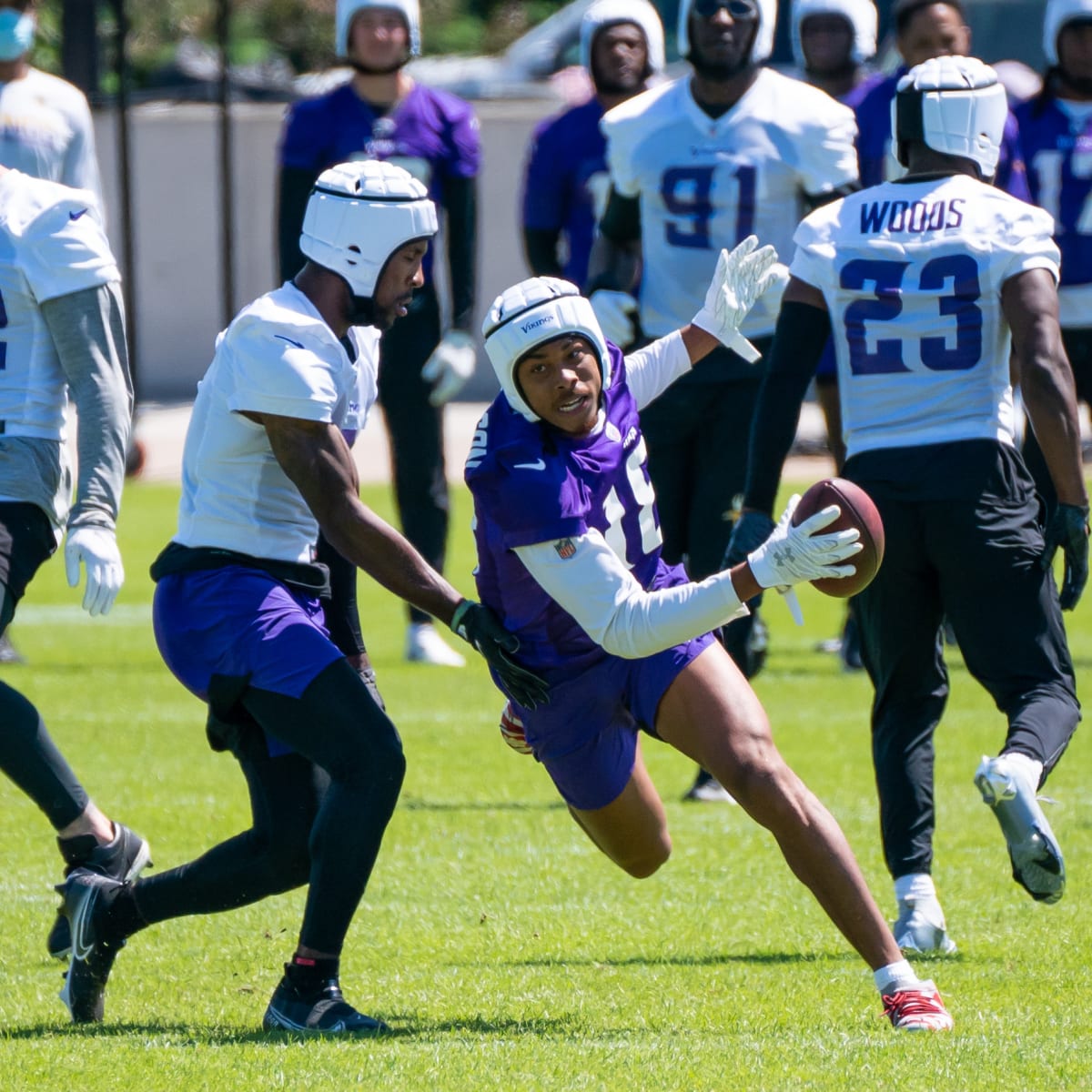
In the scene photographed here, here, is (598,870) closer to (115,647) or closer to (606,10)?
(606,10)

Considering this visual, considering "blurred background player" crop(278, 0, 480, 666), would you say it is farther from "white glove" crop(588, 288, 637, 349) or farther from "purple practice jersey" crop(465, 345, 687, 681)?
"purple practice jersey" crop(465, 345, 687, 681)

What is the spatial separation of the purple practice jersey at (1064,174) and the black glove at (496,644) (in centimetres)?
458

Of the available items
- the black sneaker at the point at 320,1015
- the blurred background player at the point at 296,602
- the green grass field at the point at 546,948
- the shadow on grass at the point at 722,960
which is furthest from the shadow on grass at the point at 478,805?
the black sneaker at the point at 320,1015

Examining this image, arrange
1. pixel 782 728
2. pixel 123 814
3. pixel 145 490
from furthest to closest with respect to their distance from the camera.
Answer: pixel 145 490 < pixel 782 728 < pixel 123 814

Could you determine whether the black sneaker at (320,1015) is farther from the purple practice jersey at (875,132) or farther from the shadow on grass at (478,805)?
the purple practice jersey at (875,132)

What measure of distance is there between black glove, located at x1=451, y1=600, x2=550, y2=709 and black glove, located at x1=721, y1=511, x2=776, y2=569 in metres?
0.78

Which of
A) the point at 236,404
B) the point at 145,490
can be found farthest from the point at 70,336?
the point at 145,490

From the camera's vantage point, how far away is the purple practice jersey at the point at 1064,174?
338 inches

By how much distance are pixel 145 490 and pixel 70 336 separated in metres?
12.2

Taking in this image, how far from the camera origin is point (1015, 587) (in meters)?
5.13

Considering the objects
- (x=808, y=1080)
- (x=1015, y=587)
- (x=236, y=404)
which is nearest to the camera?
(x=808, y=1080)

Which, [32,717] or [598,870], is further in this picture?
[598,870]

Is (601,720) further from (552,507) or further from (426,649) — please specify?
(426,649)

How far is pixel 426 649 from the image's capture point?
1003 cm
